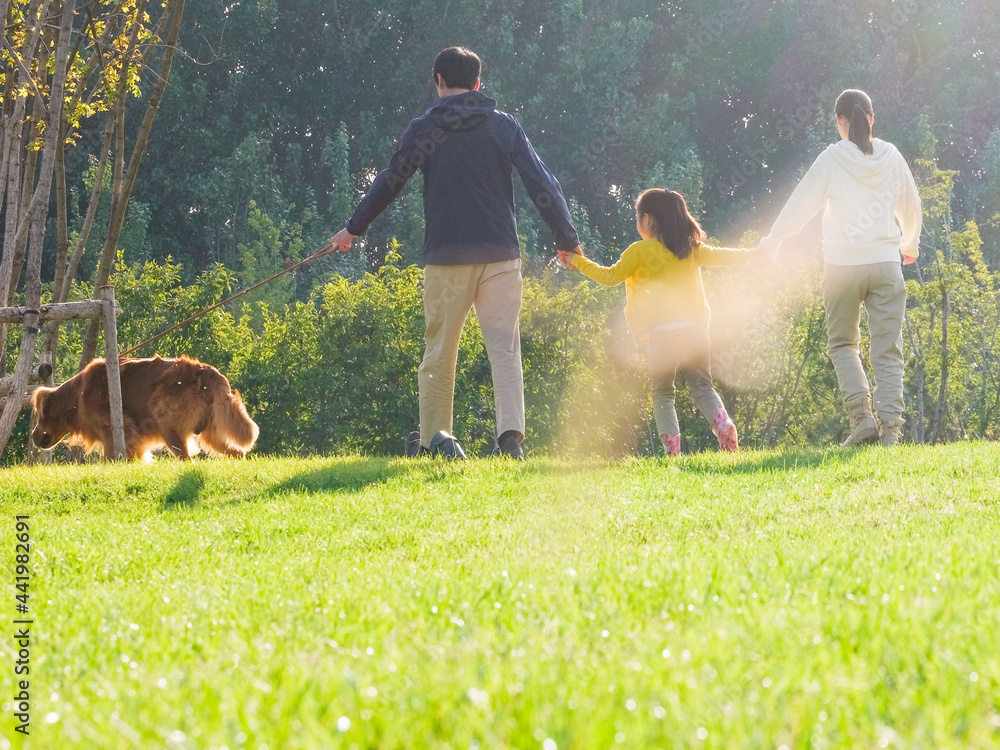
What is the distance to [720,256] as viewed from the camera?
25.4 ft

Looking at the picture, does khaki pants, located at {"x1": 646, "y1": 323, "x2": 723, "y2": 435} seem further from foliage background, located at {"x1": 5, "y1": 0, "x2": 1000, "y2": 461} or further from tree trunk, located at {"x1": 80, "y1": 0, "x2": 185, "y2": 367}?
foliage background, located at {"x1": 5, "y1": 0, "x2": 1000, "y2": 461}

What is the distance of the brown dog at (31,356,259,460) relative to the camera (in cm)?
921

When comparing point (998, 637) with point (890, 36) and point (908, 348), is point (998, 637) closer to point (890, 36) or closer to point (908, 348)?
point (908, 348)

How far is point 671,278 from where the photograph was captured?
7.66 meters

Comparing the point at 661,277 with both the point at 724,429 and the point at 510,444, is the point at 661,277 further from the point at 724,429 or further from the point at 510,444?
the point at 510,444

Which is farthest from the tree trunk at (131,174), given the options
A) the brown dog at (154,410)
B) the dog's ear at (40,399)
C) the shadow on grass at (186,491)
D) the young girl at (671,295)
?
the young girl at (671,295)

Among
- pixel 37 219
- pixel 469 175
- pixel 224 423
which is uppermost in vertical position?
pixel 37 219

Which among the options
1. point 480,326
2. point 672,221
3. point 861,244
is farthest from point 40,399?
point 861,244

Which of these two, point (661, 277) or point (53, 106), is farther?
point (53, 106)

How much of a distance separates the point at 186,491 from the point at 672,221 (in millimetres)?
3762

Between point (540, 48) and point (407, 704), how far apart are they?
3288cm

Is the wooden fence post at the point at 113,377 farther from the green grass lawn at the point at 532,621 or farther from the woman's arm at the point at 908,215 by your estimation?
the woman's arm at the point at 908,215

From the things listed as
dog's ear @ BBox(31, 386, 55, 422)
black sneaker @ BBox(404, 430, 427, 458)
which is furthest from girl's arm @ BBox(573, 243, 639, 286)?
dog's ear @ BBox(31, 386, 55, 422)

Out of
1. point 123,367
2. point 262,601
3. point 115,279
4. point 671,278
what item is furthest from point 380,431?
point 262,601
